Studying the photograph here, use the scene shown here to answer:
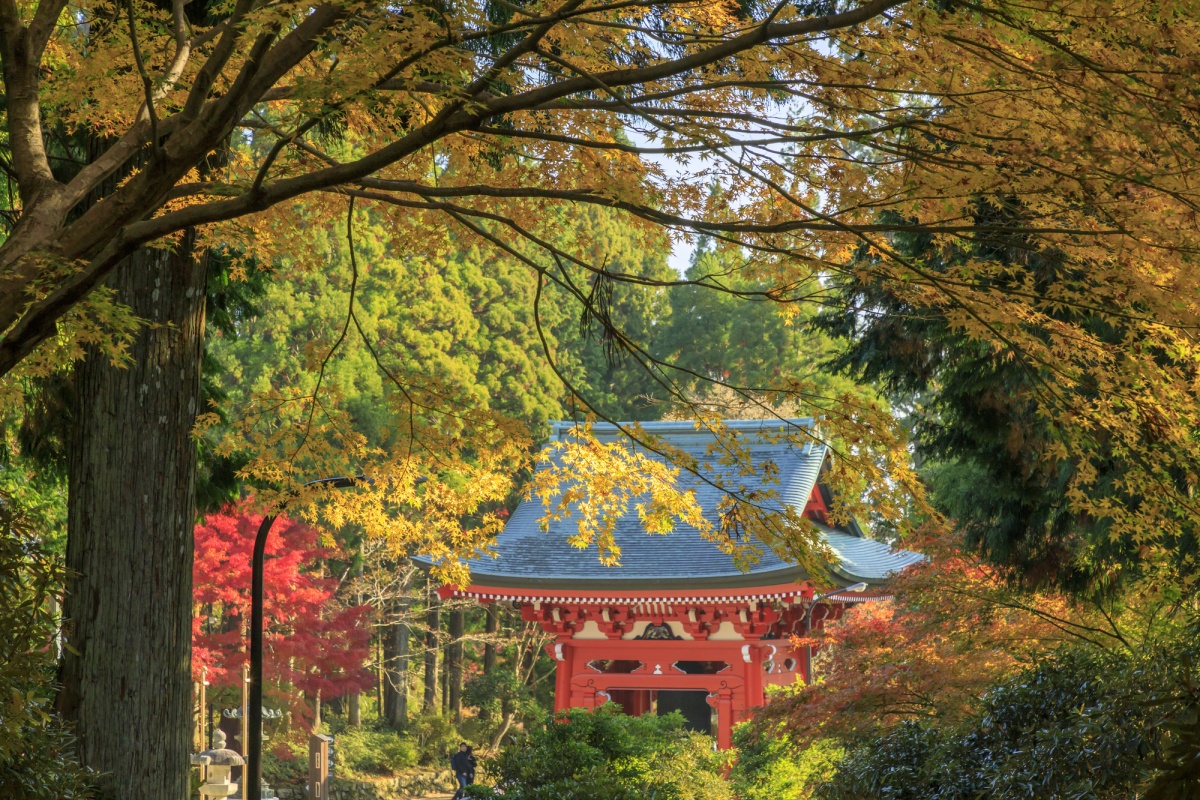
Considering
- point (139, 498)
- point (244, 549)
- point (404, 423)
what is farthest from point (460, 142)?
point (244, 549)

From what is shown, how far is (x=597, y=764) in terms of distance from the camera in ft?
29.0

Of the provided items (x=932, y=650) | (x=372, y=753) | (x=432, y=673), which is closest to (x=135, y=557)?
Answer: (x=932, y=650)

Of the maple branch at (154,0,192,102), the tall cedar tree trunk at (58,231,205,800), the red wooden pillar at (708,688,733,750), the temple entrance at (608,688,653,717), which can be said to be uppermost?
the maple branch at (154,0,192,102)

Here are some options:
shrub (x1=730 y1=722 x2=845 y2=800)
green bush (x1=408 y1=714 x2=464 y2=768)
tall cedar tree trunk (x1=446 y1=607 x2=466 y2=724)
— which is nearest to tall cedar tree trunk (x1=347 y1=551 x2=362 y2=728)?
green bush (x1=408 y1=714 x2=464 y2=768)

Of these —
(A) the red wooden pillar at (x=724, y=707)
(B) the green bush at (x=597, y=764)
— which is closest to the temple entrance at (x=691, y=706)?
(A) the red wooden pillar at (x=724, y=707)

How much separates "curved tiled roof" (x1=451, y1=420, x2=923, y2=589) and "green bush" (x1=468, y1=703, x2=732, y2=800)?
3.24m

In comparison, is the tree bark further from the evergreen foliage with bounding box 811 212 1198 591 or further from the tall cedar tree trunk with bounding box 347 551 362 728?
the evergreen foliage with bounding box 811 212 1198 591

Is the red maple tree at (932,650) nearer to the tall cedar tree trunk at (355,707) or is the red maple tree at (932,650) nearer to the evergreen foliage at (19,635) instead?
the evergreen foliage at (19,635)

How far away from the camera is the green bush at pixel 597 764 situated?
8656mm

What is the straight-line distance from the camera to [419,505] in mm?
6465

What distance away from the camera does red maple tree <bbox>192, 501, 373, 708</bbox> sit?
16359 mm

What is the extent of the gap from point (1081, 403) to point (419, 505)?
3.61 m

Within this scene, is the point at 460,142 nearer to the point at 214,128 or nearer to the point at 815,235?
the point at 815,235

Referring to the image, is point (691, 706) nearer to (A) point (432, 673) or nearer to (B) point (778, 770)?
(A) point (432, 673)
